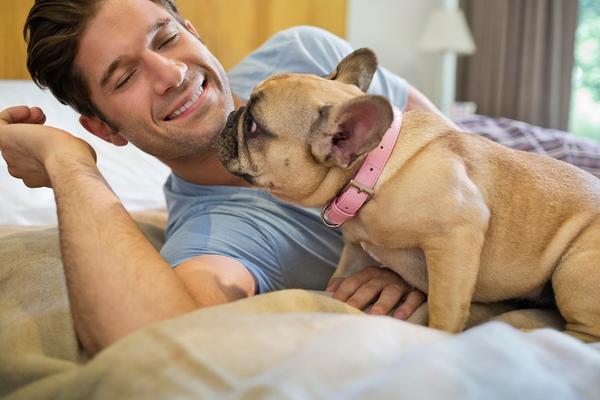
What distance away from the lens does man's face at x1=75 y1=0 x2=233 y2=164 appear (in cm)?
152

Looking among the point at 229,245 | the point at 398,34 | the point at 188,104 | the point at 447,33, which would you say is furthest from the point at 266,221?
the point at 398,34

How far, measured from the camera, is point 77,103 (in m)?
1.71

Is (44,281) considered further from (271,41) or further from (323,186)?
(271,41)

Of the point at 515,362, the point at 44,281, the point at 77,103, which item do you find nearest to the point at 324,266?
the point at 44,281

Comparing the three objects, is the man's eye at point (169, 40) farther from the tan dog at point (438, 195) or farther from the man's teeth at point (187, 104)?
the tan dog at point (438, 195)

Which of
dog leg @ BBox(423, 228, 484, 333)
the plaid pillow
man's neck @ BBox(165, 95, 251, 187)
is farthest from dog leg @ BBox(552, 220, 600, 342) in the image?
the plaid pillow

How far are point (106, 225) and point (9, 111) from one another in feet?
1.99

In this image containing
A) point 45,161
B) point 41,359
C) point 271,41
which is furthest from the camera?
point 271,41

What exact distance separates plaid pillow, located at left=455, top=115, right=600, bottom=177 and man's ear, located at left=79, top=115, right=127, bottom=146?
1.53m

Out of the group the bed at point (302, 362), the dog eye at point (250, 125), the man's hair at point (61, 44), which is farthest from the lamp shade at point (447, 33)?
the bed at point (302, 362)

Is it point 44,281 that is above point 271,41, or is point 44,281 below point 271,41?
below

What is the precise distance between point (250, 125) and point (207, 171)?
0.46 m

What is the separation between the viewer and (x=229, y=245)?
149 cm

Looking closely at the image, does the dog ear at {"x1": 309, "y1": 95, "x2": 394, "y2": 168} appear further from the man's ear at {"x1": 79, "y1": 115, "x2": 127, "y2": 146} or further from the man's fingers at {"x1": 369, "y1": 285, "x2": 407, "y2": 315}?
the man's ear at {"x1": 79, "y1": 115, "x2": 127, "y2": 146}
